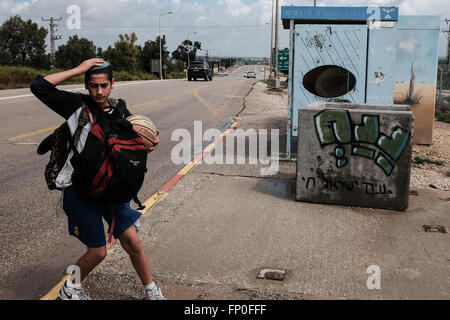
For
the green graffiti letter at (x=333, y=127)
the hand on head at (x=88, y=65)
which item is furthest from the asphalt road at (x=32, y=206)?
the green graffiti letter at (x=333, y=127)

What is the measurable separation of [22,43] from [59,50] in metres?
18.8

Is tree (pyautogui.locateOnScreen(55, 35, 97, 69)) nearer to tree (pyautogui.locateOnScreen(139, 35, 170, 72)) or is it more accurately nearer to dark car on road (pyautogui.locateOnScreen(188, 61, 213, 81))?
tree (pyautogui.locateOnScreen(139, 35, 170, 72))

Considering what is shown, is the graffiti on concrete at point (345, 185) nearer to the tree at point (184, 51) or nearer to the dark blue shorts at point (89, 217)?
the dark blue shorts at point (89, 217)

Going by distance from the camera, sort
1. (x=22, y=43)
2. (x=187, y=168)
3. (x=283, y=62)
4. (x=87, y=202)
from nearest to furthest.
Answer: (x=87, y=202) < (x=187, y=168) < (x=283, y=62) < (x=22, y=43)

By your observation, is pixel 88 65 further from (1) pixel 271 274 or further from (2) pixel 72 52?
(2) pixel 72 52

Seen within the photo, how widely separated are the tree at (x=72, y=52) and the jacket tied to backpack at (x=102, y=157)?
93.5 metres

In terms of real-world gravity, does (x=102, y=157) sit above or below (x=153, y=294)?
above

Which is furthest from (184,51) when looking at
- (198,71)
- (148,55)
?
(198,71)

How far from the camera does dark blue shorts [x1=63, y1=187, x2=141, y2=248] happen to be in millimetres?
3191

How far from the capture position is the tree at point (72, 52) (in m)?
92.7

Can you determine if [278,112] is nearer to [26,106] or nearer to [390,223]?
[26,106]

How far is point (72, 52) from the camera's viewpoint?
3706 inches
